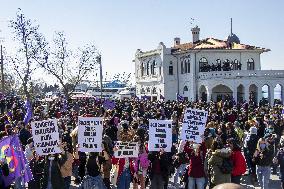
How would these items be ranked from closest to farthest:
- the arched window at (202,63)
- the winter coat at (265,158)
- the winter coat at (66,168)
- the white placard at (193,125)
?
the winter coat at (66,168)
the white placard at (193,125)
the winter coat at (265,158)
the arched window at (202,63)

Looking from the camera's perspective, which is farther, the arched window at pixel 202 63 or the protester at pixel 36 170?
the arched window at pixel 202 63

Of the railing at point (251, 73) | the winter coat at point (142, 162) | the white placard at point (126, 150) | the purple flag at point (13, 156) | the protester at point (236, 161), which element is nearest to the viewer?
the purple flag at point (13, 156)

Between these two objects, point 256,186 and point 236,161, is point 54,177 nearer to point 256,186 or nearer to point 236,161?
point 236,161

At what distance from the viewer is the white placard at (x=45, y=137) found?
1073cm

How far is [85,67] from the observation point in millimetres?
58125

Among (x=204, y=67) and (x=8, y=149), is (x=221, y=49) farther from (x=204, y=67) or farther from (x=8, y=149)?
(x=8, y=149)

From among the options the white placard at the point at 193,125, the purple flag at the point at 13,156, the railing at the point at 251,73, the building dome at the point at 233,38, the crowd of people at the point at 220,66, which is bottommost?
the purple flag at the point at 13,156

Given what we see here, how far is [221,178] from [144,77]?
60.6 meters

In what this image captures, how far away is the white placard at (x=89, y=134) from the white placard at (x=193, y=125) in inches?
85.3

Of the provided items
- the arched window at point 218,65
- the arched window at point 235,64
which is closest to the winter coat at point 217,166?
the arched window at point 218,65

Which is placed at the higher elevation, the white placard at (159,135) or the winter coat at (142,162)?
the white placard at (159,135)

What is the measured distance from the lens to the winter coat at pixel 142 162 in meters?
11.8

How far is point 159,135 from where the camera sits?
1168cm

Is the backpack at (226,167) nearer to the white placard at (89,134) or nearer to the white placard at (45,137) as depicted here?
the white placard at (89,134)
